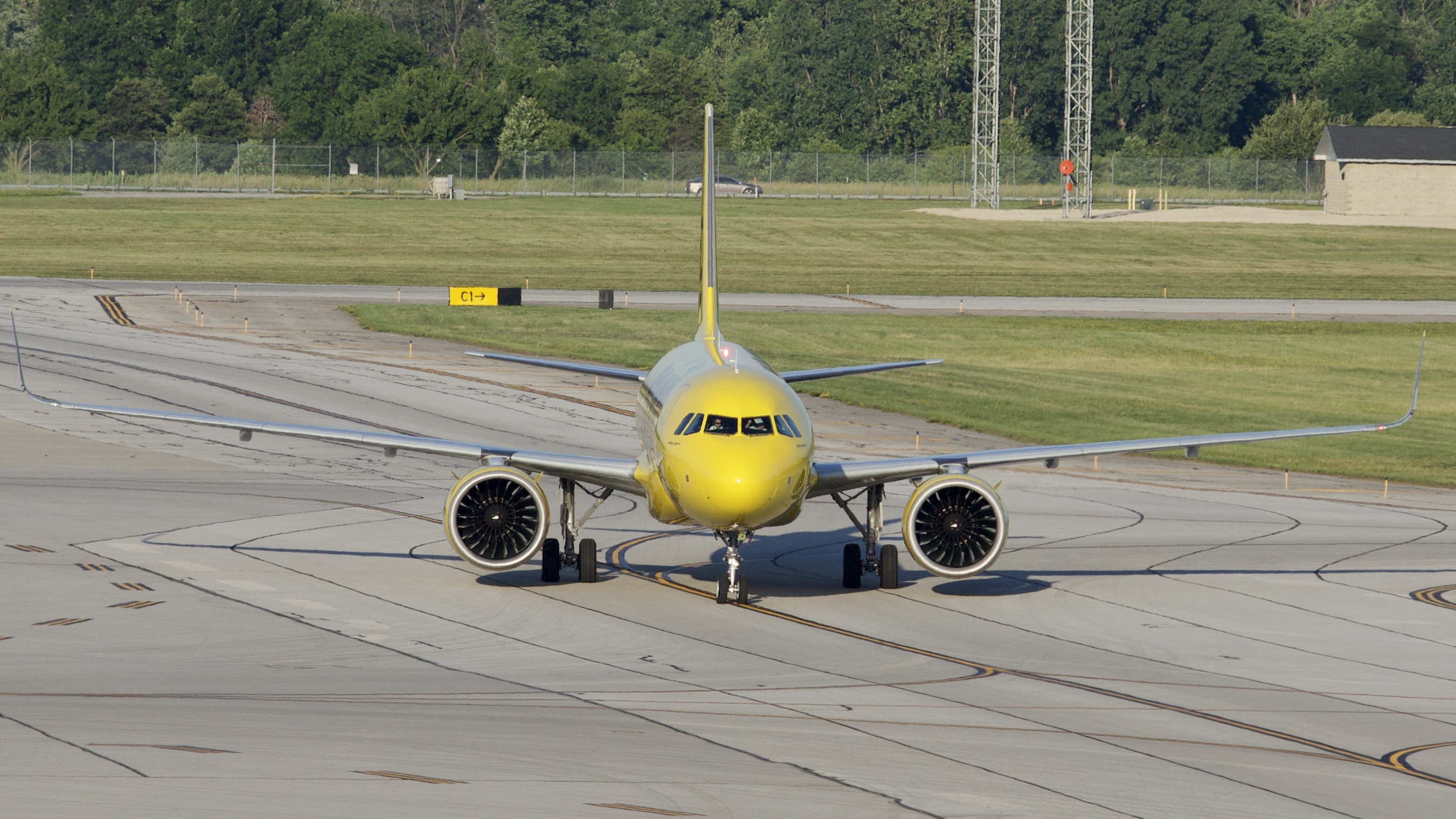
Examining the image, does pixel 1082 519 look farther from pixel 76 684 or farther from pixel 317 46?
pixel 317 46

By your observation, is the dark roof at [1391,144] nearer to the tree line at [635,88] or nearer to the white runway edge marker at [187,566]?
the tree line at [635,88]

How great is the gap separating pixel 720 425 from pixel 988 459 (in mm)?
5444

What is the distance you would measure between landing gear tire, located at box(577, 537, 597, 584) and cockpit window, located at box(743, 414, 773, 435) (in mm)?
4530

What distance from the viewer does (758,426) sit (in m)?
23.0

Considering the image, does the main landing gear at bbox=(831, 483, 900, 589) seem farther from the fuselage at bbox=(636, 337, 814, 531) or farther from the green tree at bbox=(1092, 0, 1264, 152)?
the green tree at bbox=(1092, 0, 1264, 152)

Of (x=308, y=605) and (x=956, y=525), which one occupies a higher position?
(x=956, y=525)

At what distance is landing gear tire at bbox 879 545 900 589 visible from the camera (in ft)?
86.9

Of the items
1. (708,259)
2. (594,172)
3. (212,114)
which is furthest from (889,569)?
(212,114)

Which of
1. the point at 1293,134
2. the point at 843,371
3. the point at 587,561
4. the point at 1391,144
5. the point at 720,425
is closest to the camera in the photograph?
the point at 720,425

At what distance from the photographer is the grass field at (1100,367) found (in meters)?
46.8

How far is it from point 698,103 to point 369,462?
146355 millimetres

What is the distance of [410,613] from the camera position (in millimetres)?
23906

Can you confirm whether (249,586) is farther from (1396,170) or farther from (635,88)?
(635,88)

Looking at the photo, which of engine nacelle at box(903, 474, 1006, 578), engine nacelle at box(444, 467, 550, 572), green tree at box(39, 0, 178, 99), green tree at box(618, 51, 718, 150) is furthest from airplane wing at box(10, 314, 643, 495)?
green tree at box(39, 0, 178, 99)
